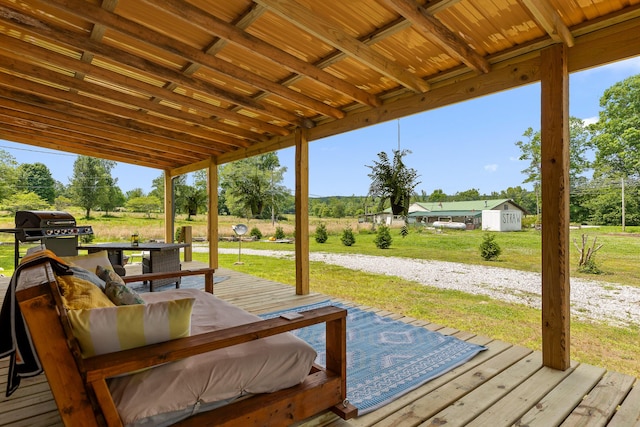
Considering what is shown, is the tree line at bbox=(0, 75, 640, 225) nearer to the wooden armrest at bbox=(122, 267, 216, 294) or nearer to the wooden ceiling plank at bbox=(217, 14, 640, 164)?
the wooden ceiling plank at bbox=(217, 14, 640, 164)

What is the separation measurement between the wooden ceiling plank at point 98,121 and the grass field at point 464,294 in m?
3.08

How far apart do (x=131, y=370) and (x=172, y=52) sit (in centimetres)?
232

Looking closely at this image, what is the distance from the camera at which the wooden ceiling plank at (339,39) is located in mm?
2057

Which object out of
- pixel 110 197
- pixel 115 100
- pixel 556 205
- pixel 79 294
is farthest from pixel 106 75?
pixel 110 197

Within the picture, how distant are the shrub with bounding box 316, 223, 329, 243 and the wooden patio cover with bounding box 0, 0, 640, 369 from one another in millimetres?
4301

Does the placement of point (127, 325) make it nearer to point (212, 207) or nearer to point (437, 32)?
point (437, 32)

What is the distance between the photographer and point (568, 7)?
208cm

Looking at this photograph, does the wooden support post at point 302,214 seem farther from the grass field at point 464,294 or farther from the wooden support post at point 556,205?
the wooden support post at point 556,205

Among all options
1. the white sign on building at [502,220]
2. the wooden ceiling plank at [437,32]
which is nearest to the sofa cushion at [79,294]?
the wooden ceiling plank at [437,32]

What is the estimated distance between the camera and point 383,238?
6.79 meters

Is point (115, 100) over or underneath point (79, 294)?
over

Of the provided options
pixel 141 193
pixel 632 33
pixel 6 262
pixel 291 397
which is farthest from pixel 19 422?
pixel 141 193

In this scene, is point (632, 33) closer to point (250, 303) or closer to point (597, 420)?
point (597, 420)

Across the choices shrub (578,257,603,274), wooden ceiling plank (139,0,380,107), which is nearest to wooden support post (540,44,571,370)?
wooden ceiling plank (139,0,380,107)
